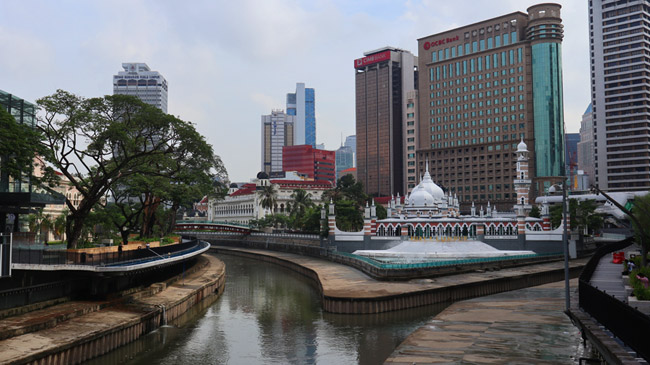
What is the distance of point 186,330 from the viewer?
43156mm

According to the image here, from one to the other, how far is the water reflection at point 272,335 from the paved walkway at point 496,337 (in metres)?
3.89

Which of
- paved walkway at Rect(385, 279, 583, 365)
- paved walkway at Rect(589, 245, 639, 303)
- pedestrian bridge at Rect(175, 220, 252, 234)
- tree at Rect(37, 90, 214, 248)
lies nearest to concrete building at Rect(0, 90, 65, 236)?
tree at Rect(37, 90, 214, 248)

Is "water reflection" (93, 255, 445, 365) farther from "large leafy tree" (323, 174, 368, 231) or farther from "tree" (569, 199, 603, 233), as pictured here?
"tree" (569, 199, 603, 233)

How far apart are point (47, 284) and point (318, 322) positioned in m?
20.3

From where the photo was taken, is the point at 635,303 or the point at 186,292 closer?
the point at 635,303

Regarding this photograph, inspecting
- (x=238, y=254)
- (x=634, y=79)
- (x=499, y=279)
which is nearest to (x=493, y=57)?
(x=634, y=79)

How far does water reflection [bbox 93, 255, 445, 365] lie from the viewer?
35.3 metres

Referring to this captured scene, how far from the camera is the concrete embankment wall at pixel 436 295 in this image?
158 feet

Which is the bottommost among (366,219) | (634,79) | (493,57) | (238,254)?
(238,254)

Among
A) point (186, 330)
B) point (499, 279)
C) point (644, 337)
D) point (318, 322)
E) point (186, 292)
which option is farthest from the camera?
point (499, 279)

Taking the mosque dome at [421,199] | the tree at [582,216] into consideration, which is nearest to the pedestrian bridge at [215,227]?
the mosque dome at [421,199]

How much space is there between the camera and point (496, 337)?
109ft

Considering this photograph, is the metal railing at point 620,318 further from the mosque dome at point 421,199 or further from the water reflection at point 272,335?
the mosque dome at point 421,199

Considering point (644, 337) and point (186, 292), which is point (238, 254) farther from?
point (644, 337)
